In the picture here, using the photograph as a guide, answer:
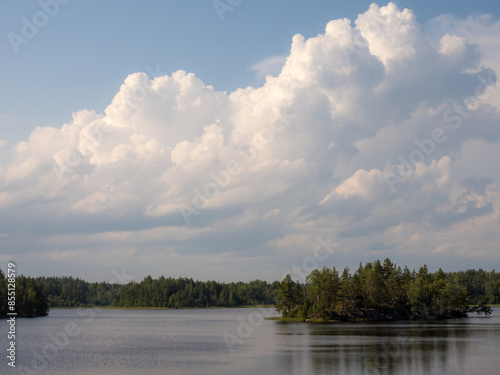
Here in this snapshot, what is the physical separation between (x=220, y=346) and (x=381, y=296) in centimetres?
8669

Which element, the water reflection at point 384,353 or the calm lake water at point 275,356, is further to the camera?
the calm lake water at point 275,356

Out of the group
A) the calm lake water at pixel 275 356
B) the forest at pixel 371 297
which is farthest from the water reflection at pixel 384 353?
the forest at pixel 371 297

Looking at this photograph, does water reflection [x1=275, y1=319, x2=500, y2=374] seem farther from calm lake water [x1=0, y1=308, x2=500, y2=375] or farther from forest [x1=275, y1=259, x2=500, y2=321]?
forest [x1=275, y1=259, x2=500, y2=321]

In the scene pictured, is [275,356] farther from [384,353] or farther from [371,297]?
[371,297]

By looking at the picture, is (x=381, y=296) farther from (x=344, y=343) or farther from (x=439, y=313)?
(x=344, y=343)

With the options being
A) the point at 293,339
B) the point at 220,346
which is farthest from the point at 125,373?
the point at 293,339

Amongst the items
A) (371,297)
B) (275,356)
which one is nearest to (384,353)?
(275,356)

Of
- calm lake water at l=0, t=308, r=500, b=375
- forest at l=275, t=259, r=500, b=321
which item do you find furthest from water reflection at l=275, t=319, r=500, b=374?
forest at l=275, t=259, r=500, b=321

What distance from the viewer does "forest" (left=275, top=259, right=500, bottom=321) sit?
162 metres

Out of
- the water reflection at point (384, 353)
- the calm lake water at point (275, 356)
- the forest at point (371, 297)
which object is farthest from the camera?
the forest at point (371, 297)

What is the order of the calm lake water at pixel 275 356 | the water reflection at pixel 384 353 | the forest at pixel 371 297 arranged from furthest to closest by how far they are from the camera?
the forest at pixel 371 297 < the calm lake water at pixel 275 356 < the water reflection at pixel 384 353

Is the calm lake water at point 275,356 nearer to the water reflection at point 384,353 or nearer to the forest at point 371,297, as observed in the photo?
the water reflection at point 384,353

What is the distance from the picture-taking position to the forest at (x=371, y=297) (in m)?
162

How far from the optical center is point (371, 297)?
533 feet
